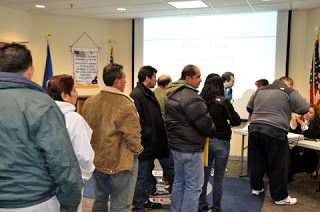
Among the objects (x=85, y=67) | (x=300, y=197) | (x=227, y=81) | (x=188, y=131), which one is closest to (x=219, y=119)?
(x=188, y=131)

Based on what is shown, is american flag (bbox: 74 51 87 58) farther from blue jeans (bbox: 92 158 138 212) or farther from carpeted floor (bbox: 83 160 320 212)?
blue jeans (bbox: 92 158 138 212)

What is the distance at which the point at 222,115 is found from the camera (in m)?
3.05

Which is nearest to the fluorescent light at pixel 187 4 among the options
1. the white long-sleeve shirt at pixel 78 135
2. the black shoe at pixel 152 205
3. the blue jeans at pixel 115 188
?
the black shoe at pixel 152 205

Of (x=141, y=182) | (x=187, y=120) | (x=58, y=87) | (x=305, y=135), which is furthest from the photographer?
(x=305, y=135)

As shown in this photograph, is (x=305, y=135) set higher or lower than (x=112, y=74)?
lower

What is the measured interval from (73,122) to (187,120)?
1210mm

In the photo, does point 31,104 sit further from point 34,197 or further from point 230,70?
point 230,70

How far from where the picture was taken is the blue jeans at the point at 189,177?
273 centimetres

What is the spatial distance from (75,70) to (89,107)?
4.26m

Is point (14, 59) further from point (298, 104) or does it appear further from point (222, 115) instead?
point (298, 104)

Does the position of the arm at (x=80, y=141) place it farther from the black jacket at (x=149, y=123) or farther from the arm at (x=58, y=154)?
the black jacket at (x=149, y=123)

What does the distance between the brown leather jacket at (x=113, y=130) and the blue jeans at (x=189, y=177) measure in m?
0.59

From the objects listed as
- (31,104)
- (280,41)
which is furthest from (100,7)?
(31,104)

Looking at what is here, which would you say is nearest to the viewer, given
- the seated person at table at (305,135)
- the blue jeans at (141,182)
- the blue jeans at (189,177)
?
the blue jeans at (189,177)
